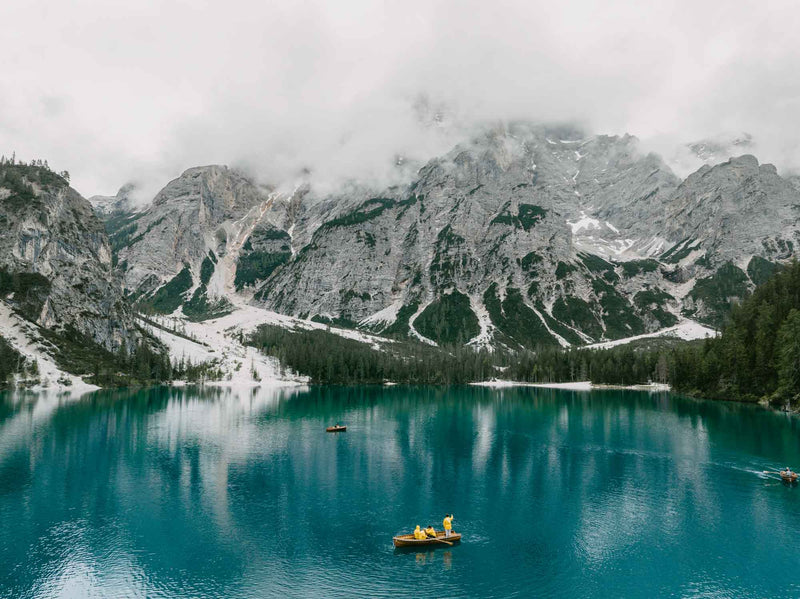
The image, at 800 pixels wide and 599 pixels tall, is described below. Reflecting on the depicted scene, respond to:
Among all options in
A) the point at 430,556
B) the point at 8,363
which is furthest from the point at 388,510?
the point at 8,363

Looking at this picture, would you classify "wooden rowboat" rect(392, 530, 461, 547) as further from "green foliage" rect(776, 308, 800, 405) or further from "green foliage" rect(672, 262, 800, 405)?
"green foliage" rect(672, 262, 800, 405)

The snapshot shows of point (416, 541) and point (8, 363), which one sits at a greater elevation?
point (8, 363)

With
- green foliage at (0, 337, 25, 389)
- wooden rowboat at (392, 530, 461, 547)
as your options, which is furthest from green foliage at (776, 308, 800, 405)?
green foliage at (0, 337, 25, 389)

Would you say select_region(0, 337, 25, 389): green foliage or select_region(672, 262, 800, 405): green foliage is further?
select_region(0, 337, 25, 389): green foliage

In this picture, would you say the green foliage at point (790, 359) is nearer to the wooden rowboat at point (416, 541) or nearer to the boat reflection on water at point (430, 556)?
the wooden rowboat at point (416, 541)

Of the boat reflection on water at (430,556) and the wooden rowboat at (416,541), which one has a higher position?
the wooden rowboat at (416,541)

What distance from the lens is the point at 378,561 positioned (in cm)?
4506

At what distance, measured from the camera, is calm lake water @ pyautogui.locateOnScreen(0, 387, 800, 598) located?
1646 inches

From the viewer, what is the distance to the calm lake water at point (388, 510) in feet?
137

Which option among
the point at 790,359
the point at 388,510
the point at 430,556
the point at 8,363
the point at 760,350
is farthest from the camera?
the point at 8,363

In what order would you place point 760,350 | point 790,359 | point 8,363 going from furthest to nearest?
point 8,363
point 760,350
point 790,359

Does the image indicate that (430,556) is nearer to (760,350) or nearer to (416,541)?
(416,541)

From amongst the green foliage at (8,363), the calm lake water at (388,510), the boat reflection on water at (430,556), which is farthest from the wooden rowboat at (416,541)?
the green foliage at (8,363)

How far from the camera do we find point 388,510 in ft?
192
